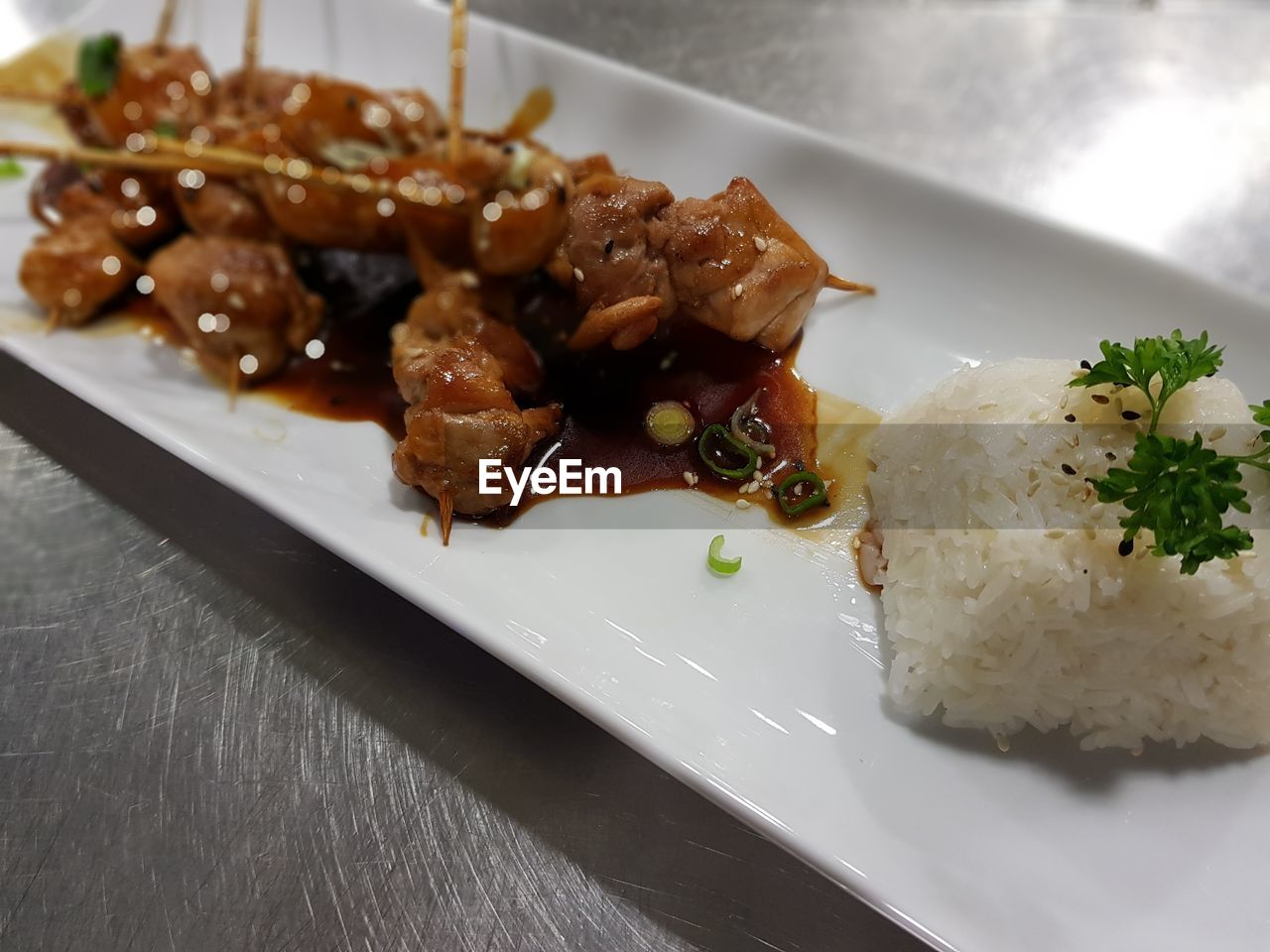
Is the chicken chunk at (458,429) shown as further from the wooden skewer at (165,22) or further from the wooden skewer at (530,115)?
the wooden skewer at (165,22)

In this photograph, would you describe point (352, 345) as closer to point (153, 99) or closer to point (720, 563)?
point (153, 99)

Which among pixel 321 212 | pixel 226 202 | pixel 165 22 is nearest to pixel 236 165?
pixel 226 202

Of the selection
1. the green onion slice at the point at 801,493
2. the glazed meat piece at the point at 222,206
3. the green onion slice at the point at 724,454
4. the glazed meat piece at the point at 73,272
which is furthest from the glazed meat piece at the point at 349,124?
the green onion slice at the point at 801,493

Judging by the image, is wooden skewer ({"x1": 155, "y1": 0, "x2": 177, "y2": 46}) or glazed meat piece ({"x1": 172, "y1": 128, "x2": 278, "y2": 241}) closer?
glazed meat piece ({"x1": 172, "y1": 128, "x2": 278, "y2": 241})

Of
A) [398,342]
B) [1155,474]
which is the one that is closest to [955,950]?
[1155,474]

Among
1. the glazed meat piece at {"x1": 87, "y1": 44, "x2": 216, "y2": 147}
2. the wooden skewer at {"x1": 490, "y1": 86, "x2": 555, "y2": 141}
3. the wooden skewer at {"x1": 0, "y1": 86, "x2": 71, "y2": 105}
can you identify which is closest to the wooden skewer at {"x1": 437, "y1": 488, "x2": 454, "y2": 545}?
the wooden skewer at {"x1": 490, "y1": 86, "x2": 555, "y2": 141}

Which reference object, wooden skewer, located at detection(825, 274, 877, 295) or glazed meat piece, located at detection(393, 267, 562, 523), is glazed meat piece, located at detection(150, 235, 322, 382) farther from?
wooden skewer, located at detection(825, 274, 877, 295)

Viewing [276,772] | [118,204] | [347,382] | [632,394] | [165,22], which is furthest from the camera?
[165,22]
